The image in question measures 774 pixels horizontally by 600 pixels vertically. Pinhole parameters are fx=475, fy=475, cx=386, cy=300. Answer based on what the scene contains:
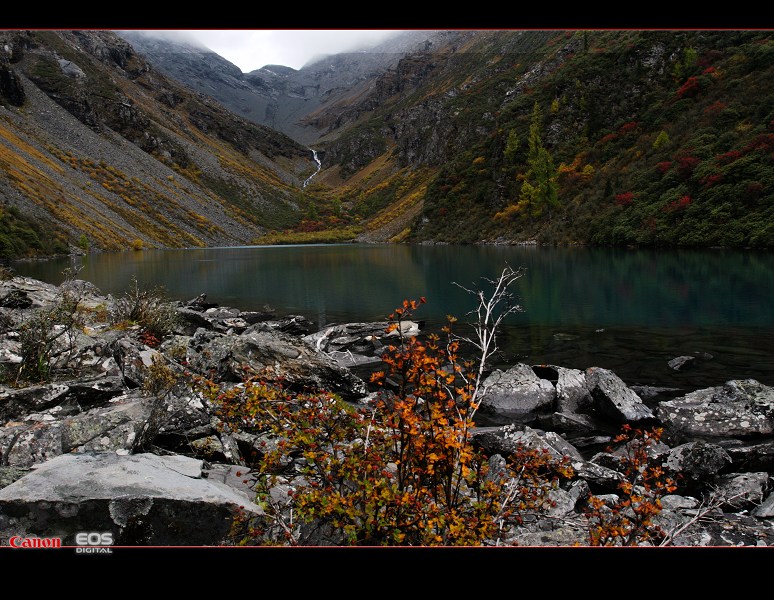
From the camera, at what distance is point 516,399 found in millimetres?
13523

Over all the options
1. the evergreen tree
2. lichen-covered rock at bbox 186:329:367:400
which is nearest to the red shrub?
the evergreen tree

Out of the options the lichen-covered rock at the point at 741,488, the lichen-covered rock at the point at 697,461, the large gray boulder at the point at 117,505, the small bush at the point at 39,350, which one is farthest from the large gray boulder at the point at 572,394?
the small bush at the point at 39,350

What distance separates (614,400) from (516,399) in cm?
252

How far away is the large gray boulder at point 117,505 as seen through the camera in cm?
388

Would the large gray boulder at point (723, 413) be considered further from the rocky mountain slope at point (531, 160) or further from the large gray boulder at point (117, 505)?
the rocky mountain slope at point (531, 160)

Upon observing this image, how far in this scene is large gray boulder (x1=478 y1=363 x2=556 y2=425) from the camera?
12906mm

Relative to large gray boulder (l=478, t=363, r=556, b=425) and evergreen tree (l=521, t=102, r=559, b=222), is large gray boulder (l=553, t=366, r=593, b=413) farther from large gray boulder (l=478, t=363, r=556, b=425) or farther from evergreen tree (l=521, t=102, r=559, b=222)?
evergreen tree (l=521, t=102, r=559, b=222)

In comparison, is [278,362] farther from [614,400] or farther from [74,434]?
[614,400]

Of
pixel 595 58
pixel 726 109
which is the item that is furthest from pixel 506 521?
pixel 595 58

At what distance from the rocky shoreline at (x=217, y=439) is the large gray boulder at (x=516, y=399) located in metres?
Answer: 0.04

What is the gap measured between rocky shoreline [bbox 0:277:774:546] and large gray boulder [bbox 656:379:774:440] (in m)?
0.04

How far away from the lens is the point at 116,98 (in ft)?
596

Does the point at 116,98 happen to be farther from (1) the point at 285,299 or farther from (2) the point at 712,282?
(2) the point at 712,282

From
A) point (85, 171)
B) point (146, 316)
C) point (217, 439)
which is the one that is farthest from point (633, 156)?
point (85, 171)
